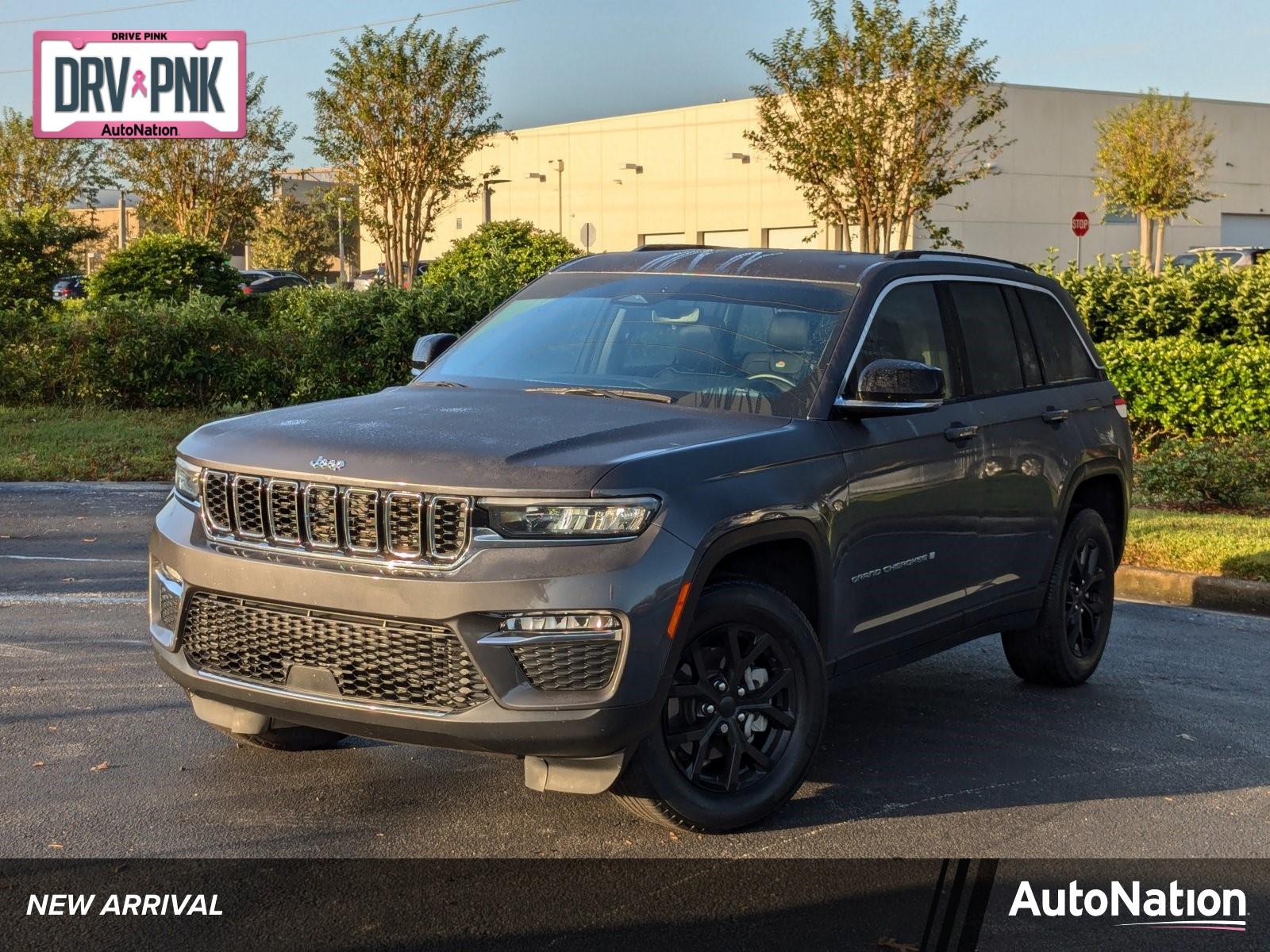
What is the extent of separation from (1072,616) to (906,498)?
6.08 ft

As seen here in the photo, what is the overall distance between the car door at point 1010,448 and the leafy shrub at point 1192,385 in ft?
27.9

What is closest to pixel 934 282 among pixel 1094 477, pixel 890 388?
pixel 890 388

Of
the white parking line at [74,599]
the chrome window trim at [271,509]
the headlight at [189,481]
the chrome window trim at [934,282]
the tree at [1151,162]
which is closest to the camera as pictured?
the chrome window trim at [271,509]

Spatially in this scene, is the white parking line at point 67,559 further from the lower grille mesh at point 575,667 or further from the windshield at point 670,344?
the lower grille mesh at point 575,667

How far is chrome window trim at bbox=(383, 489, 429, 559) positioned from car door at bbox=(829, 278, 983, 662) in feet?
5.02

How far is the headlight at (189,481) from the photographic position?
5113mm

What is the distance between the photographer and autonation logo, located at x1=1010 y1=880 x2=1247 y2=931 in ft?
14.8

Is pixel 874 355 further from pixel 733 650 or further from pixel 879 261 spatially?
pixel 733 650

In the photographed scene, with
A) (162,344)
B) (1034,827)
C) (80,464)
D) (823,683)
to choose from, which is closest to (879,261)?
(823,683)

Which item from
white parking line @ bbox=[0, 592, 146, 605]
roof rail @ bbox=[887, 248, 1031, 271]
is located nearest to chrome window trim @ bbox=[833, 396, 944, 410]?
roof rail @ bbox=[887, 248, 1031, 271]

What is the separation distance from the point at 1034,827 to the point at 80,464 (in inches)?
418

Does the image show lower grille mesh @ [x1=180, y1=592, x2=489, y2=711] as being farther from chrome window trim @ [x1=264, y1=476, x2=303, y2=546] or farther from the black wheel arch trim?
the black wheel arch trim

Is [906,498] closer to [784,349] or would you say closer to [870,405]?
[870,405]

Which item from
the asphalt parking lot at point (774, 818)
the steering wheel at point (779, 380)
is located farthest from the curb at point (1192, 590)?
the steering wheel at point (779, 380)
